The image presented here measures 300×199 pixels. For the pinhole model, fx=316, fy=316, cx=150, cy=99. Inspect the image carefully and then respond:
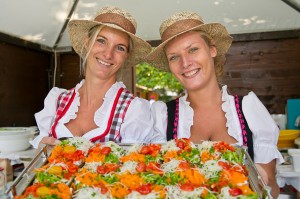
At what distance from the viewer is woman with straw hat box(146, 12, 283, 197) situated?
206cm

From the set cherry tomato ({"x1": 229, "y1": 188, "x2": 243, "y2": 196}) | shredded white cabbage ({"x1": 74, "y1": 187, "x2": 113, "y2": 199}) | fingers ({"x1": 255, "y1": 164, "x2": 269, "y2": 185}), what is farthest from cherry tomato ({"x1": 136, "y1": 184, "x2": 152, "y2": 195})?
fingers ({"x1": 255, "y1": 164, "x2": 269, "y2": 185})

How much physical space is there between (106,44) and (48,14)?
259 cm

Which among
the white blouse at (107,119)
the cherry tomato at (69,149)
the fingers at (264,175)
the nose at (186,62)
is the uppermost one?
the nose at (186,62)

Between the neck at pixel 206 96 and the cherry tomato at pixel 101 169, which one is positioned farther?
the neck at pixel 206 96

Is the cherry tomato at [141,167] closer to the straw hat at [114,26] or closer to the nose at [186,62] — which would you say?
the nose at [186,62]

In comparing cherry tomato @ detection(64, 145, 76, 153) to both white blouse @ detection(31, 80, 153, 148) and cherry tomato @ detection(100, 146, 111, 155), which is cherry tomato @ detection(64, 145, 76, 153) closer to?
cherry tomato @ detection(100, 146, 111, 155)

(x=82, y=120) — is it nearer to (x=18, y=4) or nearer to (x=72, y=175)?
(x=72, y=175)

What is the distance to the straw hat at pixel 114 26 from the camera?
7.41ft

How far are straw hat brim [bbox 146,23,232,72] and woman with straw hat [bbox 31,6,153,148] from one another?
0.13 metres

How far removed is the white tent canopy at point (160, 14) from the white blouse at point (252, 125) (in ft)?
8.60

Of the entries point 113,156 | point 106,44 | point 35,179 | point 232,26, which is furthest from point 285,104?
point 35,179

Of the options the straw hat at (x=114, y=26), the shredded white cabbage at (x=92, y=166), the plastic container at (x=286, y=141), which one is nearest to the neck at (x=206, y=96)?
the straw hat at (x=114, y=26)

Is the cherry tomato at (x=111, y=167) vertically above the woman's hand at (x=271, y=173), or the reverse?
the cherry tomato at (x=111, y=167)

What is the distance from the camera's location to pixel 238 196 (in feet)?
4.04
